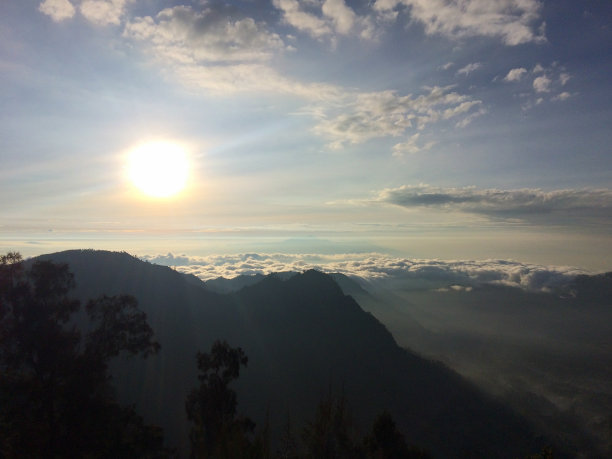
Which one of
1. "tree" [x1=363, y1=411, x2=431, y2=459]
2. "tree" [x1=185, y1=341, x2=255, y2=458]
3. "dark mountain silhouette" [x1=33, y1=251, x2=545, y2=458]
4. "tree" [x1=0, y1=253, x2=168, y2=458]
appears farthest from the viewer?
"dark mountain silhouette" [x1=33, y1=251, x2=545, y2=458]

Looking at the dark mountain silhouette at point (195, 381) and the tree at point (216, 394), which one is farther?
the dark mountain silhouette at point (195, 381)

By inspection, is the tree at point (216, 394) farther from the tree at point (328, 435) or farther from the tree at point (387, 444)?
the tree at point (387, 444)

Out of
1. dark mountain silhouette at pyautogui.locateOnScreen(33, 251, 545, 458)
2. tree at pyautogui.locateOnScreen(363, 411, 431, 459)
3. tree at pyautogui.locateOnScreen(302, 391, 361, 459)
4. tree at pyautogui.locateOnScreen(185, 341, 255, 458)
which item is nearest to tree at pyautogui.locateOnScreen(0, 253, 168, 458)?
tree at pyautogui.locateOnScreen(185, 341, 255, 458)

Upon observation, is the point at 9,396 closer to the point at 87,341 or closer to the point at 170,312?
Answer: the point at 87,341

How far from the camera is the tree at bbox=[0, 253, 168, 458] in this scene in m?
25.2

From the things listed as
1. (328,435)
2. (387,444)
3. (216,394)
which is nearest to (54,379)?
(216,394)

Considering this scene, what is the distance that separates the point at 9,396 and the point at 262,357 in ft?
610

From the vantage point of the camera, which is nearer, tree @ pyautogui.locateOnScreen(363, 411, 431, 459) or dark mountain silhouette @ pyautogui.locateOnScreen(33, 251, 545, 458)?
tree @ pyautogui.locateOnScreen(363, 411, 431, 459)

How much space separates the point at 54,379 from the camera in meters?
27.2

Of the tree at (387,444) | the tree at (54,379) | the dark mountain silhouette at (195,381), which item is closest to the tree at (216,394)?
the tree at (54,379)

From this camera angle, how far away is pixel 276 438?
13912cm

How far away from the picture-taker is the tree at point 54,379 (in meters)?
25.2

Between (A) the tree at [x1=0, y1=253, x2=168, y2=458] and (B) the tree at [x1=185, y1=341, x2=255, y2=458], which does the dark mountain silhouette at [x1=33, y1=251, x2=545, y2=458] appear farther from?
(A) the tree at [x1=0, y1=253, x2=168, y2=458]

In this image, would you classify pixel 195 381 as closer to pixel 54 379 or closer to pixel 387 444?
pixel 387 444
